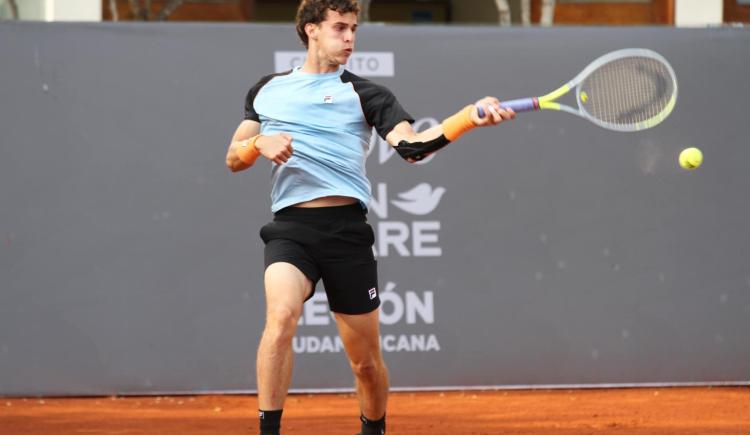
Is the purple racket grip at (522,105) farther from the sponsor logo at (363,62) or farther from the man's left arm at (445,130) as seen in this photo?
the sponsor logo at (363,62)

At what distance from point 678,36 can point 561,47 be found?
672mm

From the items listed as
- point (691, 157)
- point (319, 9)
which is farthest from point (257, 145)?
point (691, 157)

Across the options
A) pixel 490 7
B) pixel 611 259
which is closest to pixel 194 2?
pixel 490 7

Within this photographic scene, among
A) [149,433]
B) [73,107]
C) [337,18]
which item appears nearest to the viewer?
[337,18]

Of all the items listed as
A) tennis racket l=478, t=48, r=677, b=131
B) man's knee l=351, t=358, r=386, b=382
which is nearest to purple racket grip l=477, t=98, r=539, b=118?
tennis racket l=478, t=48, r=677, b=131

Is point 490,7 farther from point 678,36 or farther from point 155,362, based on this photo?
point 155,362

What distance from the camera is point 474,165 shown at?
673cm

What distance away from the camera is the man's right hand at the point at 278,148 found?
4.16m

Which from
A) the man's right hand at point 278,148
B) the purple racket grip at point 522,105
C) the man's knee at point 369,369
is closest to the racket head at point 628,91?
the purple racket grip at point 522,105

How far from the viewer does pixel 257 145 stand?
14.0 feet

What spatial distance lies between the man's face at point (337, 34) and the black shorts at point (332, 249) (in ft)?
1.87

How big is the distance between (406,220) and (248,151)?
2376 mm

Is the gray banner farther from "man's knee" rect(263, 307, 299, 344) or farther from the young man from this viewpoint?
"man's knee" rect(263, 307, 299, 344)

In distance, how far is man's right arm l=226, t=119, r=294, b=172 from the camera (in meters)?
4.16
